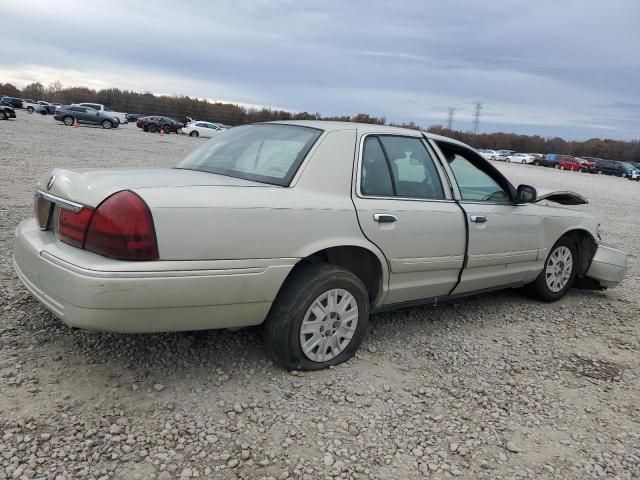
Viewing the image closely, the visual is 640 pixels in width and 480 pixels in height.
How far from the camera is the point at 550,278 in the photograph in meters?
5.17

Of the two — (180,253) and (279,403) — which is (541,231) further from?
(180,253)

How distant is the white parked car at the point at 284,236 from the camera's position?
263cm

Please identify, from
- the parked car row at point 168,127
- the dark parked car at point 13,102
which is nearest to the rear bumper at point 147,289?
the parked car row at point 168,127

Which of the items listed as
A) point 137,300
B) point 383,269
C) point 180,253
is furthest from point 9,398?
point 383,269

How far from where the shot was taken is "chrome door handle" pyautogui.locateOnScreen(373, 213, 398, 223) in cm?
344

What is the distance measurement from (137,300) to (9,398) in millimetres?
874

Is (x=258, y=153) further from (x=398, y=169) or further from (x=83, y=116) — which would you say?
(x=83, y=116)

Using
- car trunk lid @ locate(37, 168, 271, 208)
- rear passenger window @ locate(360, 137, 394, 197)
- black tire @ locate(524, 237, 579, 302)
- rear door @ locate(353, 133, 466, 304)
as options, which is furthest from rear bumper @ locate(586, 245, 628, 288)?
car trunk lid @ locate(37, 168, 271, 208)

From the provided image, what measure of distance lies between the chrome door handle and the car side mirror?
5.23 feet

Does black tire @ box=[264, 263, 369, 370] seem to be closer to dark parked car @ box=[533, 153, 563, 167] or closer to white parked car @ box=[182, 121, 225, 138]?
white parked car @ box=[182, 121, 225, 138]

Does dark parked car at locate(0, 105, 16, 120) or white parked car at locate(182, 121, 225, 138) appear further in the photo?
white parked car at locate(182, 121, 225, 138)

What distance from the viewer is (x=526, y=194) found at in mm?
4527

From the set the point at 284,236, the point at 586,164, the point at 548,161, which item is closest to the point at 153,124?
the point at 586,164

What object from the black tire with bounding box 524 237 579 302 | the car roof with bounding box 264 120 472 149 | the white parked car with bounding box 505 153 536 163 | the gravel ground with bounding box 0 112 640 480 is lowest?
the gravel ground with bounding box 0 112 640 480
